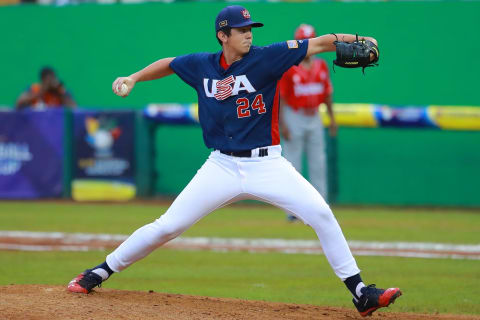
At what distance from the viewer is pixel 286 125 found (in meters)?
12.8

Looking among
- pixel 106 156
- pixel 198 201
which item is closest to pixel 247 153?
pixel 198 201

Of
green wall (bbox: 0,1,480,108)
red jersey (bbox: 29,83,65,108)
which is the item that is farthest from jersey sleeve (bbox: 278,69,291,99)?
red jersey (bbox: 29,83,65,108)

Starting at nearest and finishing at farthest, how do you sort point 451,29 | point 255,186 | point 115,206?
1. point 255,186
2. point 115,206
3. point 451,29

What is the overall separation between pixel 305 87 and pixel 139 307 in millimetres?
6698

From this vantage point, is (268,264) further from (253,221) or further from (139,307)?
(253,221)

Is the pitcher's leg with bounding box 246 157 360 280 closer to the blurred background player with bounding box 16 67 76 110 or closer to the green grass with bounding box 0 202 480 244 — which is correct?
the green grass with bounding box 0 202 480 244

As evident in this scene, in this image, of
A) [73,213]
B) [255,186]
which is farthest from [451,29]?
[255,186]

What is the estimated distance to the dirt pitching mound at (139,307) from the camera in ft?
20.1

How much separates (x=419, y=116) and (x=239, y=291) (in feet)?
24.5

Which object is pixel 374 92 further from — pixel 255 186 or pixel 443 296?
pixel 255 186

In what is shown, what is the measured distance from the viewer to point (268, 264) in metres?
9.59

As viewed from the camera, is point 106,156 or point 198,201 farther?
point 106,156

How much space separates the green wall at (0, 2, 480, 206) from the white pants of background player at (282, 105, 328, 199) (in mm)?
2956

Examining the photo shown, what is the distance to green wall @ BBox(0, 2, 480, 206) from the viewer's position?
15.6 m
